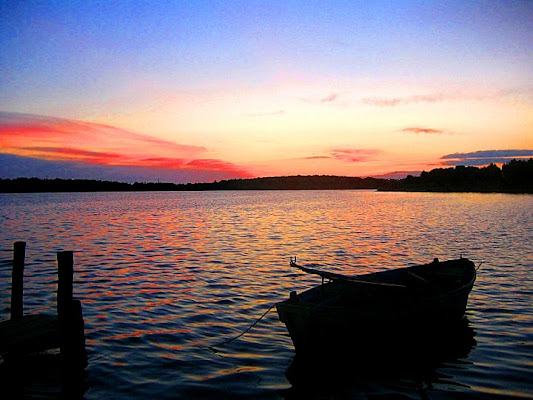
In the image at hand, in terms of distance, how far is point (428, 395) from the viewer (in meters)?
9.72

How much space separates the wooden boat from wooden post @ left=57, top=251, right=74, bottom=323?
201 inches

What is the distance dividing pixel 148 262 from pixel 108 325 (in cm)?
1296

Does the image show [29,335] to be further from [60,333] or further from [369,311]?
[369,311]

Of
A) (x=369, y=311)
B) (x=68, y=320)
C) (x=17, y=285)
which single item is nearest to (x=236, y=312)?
(x=369, y=311)

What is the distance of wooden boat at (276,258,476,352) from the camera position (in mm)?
10900

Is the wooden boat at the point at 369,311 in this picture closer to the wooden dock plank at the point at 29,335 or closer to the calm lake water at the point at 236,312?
the calm lake water at the point at 236,312

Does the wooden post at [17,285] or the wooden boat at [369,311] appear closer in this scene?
the wooden boat at [369,311]

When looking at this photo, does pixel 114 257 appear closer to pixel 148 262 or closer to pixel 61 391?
pixel 148 262

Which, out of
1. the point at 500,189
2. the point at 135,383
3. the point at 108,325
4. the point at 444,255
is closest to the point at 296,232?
the point at 444,255

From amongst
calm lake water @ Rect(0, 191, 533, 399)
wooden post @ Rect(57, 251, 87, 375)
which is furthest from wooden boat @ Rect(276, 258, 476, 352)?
wooden post @ Rect(57, 251, 87, 375)

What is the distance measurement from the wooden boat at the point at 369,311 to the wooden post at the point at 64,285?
5.10 metres

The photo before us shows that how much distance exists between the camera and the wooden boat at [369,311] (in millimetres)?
10900

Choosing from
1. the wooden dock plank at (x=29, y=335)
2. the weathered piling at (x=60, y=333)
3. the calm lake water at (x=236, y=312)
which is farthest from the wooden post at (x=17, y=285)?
the calm lake water at (x=236, y=312)

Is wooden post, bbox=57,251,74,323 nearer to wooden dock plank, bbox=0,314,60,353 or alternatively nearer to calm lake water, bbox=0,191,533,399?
wooden dock plank, bbox=0,314,60,353
